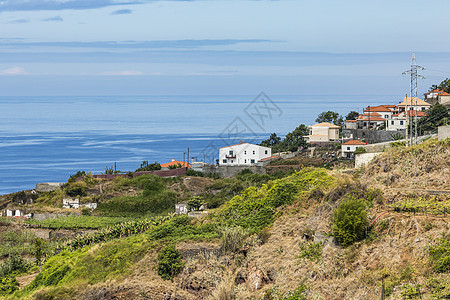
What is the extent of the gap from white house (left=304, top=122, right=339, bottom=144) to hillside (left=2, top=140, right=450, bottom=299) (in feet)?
147

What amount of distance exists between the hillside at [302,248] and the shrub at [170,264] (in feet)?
0.25

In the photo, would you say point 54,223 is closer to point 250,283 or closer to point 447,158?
point 250,283

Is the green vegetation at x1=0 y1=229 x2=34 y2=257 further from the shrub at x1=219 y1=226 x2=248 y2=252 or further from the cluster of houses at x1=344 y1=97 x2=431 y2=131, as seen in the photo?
the cluster of houses at x1=344 y1=97 x2=431 y2=131

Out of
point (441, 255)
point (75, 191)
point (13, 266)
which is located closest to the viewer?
point (441, 255)

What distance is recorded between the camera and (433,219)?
16.2 meters

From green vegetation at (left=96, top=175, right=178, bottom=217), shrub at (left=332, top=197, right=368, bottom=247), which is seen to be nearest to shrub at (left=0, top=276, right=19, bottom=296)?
shrub at (left=332, top=197, right=368, bottom=247)

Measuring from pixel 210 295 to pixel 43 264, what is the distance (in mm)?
10515

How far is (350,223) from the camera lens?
17.0 m

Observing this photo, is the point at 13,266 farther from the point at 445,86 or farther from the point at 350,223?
the point at 445,86

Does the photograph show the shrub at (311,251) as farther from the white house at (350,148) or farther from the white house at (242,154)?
the white house at (242,154)

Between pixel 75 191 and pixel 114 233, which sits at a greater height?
pixel 75 191

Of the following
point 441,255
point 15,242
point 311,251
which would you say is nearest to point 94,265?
point 311,251

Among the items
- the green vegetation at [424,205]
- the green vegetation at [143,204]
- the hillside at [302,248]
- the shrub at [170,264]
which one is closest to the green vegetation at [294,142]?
the green vegetation at [143,204]

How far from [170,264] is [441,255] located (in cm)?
855
